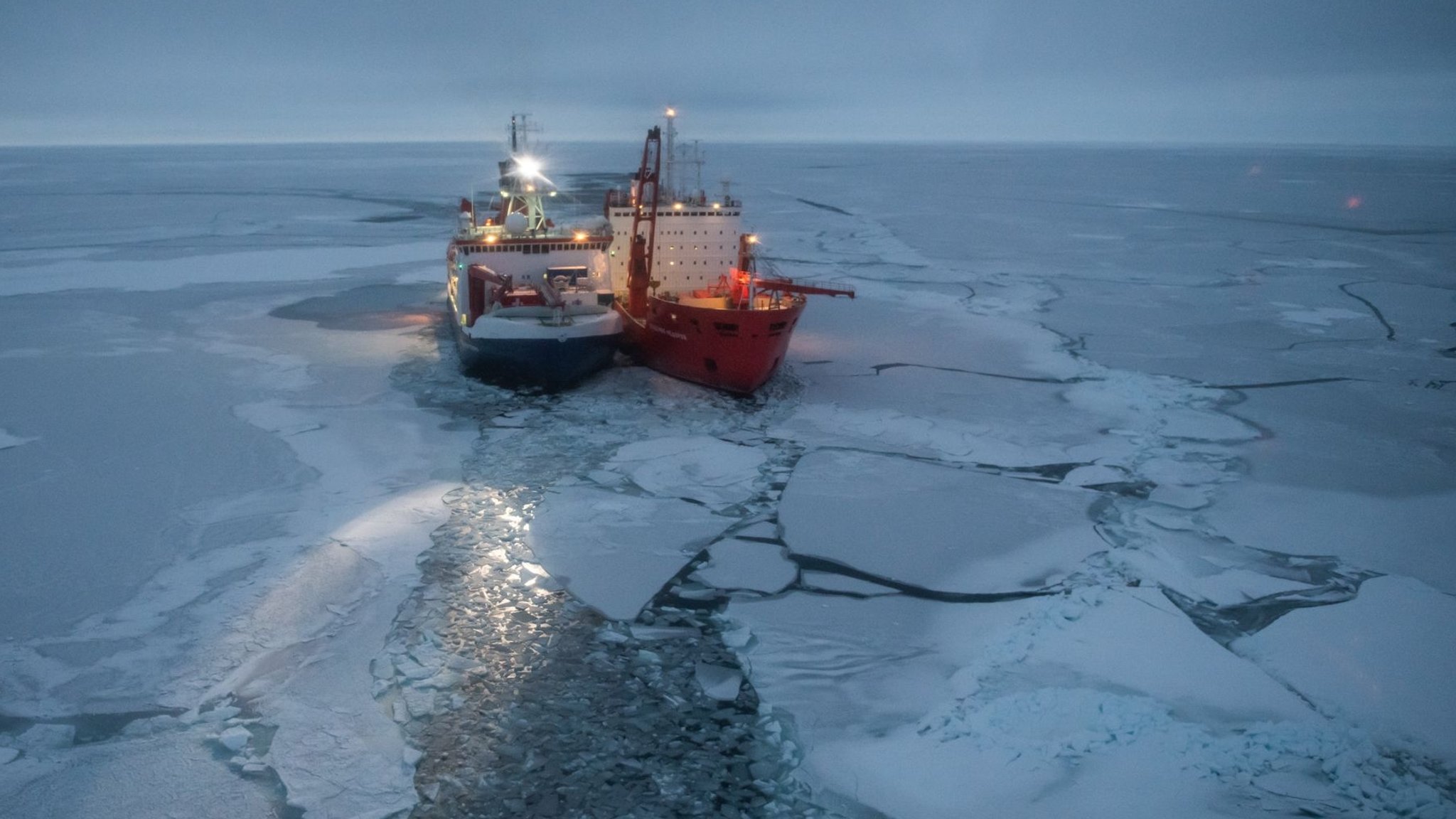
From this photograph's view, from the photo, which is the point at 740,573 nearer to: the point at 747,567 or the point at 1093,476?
the point at 747,567

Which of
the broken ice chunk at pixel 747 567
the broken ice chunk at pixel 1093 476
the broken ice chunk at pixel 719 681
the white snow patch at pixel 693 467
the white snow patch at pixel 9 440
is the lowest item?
the broken ice chunk at pixel 719 681

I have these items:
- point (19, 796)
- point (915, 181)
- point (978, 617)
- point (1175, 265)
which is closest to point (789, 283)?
point (978, 617)

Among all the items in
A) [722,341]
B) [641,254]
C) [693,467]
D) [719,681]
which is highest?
[641,254]

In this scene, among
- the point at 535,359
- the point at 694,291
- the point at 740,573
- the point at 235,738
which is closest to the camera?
the point at 235,738

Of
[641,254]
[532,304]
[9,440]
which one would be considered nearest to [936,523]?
[641,254]

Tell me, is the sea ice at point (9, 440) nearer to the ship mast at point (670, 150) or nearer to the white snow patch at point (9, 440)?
the white snow patch at point (9, 440)

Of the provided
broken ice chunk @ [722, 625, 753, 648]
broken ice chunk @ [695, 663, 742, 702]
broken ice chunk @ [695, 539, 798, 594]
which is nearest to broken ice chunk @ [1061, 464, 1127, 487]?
broken ice chunk @ [695, 539, 798, 594]

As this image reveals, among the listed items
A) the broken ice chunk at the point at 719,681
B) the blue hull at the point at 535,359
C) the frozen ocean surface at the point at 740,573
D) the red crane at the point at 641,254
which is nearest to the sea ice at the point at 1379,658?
the frozen ocean surface at the point at 740,573
